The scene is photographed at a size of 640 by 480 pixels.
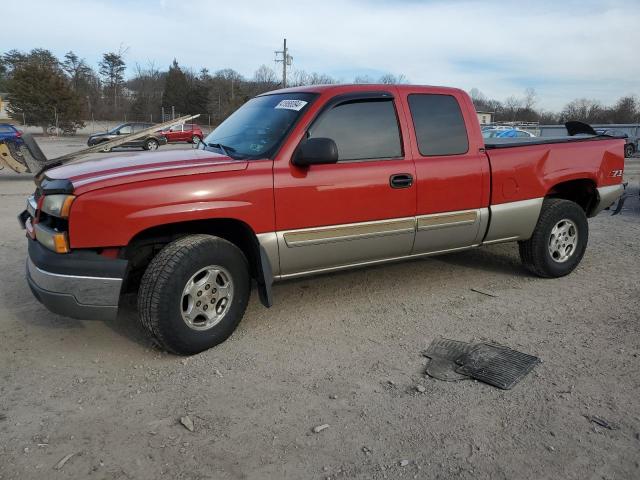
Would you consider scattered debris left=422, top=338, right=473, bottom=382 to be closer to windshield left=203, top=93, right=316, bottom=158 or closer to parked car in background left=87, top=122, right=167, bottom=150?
windshield left=203, top=93, right=316, bottom=158

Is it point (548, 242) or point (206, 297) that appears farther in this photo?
point (548, 242)

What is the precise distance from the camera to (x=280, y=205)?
372 centimetres

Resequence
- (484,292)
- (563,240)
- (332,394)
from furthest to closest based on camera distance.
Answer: (563,240)
(484,292)
(332,394)

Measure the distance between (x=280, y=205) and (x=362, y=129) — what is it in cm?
97

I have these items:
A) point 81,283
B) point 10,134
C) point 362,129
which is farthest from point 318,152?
point 10,134

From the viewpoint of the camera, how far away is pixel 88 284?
325cm

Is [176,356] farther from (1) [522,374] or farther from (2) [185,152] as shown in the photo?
(1) [522,374]

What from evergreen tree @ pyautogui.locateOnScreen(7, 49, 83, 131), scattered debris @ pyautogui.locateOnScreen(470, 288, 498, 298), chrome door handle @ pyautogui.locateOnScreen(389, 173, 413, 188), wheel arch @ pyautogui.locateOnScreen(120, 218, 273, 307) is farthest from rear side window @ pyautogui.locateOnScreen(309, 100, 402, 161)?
evergreen tree @ pyautogui.locateOnScreen(7, 49, 83, 131)

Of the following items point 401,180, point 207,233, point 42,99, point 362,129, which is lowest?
point 207,233

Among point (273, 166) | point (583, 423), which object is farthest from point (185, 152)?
point (583, 423)

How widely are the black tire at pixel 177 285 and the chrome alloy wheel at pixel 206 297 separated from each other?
0.12ft

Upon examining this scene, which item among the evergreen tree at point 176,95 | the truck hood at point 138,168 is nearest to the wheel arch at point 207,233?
the truck hood at point 138,168

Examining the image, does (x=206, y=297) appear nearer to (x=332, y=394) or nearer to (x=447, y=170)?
(x=332, y=394)

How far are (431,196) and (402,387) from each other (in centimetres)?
177
